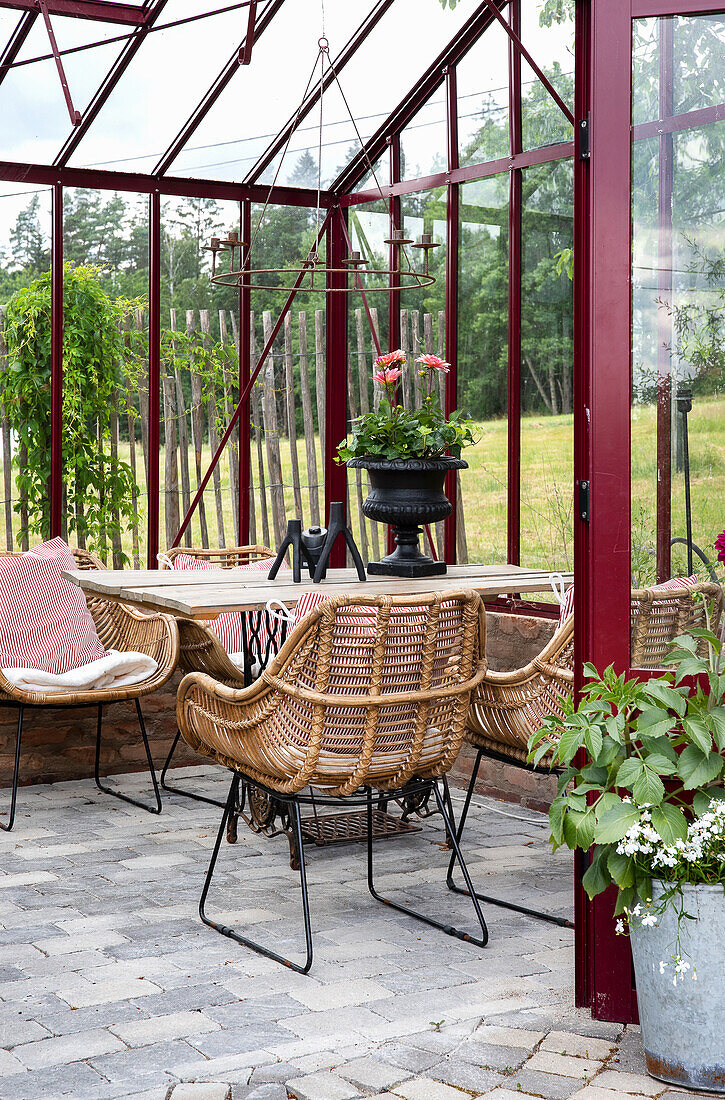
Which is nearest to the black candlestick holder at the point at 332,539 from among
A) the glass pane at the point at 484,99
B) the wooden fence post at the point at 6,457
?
the wooden fence post at the point at 6,457

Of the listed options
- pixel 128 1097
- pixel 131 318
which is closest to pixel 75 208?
pixel 131 318

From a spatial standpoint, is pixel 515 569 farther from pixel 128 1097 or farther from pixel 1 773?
pixel 128 1097

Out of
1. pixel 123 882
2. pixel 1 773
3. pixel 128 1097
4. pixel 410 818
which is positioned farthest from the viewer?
pixel 1 773

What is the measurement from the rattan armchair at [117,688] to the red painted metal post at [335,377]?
113 centimetres

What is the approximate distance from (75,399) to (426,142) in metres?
1.90

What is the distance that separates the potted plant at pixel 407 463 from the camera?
14.1 ft

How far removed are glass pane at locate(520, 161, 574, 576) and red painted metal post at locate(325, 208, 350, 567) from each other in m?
1.18

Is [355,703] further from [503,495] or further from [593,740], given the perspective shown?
[503,495]

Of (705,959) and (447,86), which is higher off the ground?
(447,86)

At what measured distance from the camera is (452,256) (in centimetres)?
503

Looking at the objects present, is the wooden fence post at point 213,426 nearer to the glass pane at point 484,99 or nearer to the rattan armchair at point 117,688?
the rattan armchair at point 117,688

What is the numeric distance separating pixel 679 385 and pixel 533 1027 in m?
1.47

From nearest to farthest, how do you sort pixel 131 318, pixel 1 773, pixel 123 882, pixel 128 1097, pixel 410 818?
pixel 128 1097 < pixel 123 882 < pixel 410 818 < pixel 1 773 < pixel 131 318

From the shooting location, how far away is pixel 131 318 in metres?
5.24
